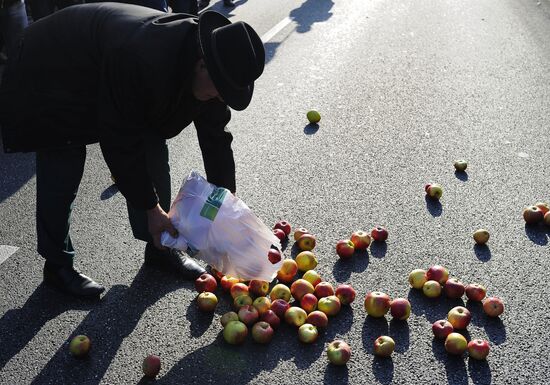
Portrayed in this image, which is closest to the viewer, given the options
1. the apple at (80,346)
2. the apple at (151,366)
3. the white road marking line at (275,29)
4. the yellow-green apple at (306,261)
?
the apple at (151,366)

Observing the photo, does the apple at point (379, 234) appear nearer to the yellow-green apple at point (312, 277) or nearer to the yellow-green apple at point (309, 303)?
the yellow-green apple at point (312, 277)

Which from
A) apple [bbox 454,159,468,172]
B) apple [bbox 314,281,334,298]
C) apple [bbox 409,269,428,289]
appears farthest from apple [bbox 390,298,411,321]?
apple [bbox 454,159,468,172]

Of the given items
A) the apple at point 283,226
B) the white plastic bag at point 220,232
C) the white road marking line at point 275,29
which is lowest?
the white road marking line at point 275,29

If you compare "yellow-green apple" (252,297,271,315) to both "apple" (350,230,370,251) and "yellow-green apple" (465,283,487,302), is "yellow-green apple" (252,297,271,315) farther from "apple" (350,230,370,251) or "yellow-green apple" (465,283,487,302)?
"yellow-green apple" (465,283,487,302)

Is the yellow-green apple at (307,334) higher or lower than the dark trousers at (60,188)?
lower

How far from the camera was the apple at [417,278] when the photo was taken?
13.0 ft

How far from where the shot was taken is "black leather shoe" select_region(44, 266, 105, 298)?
3.94 meters

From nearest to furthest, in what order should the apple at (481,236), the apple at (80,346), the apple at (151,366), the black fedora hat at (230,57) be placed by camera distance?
the black fedora hat at (230,57) < the apple at (151,366) < the apple at (80,346) < the apple at (481,236)

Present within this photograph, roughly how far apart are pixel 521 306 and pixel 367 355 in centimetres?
110

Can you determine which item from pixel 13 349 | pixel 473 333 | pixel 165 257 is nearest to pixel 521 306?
pixel 473 333

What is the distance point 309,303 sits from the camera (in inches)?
149

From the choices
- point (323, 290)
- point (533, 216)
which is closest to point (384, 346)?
point (323, 290)

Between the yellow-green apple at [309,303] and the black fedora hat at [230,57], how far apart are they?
4.49ft

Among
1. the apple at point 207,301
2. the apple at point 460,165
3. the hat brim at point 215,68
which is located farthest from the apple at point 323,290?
the apple at point 460,165
